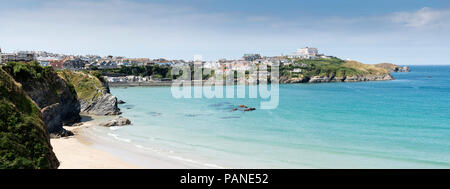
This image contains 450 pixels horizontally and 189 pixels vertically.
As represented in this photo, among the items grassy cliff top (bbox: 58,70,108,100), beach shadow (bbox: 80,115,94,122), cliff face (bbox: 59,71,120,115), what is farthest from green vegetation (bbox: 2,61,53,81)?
grassy cliff top (bbox: 58,70,108,100)

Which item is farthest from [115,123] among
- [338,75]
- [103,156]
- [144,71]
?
[338,75]

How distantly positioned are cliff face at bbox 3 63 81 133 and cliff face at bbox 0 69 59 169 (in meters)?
12.8

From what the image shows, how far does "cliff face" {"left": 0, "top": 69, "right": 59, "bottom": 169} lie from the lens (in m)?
11.9

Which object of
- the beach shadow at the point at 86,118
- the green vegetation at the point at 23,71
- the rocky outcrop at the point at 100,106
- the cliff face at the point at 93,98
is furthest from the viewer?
the cliff face at the point at 93,98

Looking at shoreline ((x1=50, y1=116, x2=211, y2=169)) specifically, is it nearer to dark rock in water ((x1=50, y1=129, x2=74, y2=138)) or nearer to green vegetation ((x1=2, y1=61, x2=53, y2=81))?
dark rock in water ((x1=50, y1=129, x2=74, y2=138))

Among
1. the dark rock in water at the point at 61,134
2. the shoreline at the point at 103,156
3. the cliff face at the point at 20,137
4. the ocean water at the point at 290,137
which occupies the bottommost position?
the ocean water at the point at 290,137

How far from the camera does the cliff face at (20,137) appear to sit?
467 inches

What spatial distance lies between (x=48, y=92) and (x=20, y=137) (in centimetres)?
2032

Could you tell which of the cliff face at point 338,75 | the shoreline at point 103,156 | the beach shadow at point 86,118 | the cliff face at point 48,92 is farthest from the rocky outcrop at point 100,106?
the cliff face at point 338,75

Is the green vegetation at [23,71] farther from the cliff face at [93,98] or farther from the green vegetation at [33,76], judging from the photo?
the cliff face at [93,98]

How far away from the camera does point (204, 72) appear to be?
128625 millimetres

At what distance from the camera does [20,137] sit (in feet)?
41.5

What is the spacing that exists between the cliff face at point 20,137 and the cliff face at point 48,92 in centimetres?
1275

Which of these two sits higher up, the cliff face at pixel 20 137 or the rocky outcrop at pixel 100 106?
the cliff face at pixel 20 137
